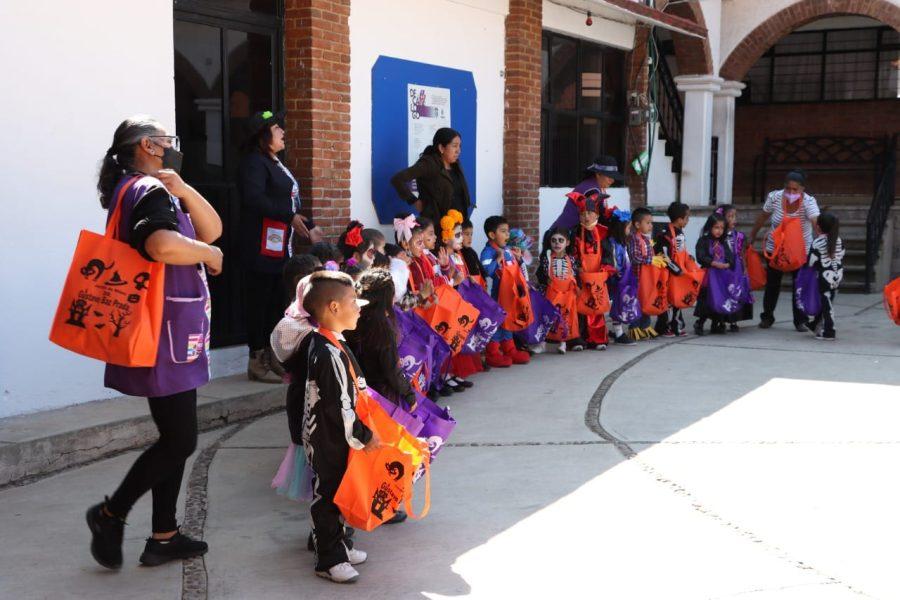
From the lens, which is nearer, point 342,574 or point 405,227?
point 342,574

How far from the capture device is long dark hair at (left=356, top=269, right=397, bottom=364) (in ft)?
15.2

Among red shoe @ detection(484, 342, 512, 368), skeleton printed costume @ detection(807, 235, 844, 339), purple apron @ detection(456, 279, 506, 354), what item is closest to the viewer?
purple apron @ detection(456, 279, 506, 354)

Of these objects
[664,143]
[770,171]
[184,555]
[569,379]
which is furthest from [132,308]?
[770,171]

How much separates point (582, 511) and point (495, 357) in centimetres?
375

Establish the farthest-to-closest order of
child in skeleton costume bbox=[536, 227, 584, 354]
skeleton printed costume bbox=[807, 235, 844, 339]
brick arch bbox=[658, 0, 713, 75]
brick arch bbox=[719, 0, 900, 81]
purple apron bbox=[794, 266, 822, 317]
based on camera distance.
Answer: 1. brick arch bbox=[658, 0, 713, 75]
2. brick arch bbox=[719, 0, 900, 81]
3. purple apron bbox=[794, 266, 822, 317]
4. skeleton printed costume bbox=[807, 235, 844, 339]
5. child in skeleton costume bbox=[536, 227, 584, 354]

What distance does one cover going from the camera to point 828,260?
32.1ft

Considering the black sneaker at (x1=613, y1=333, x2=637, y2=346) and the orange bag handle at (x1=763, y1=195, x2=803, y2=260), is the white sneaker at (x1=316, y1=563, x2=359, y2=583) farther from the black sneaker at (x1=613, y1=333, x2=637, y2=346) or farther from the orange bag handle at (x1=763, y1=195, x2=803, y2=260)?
the orange bag handle at (x1=763, y1=195, x2=803, y2=260)

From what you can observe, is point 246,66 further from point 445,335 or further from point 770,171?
point 770,171

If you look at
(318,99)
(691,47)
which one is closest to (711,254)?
(318,99)

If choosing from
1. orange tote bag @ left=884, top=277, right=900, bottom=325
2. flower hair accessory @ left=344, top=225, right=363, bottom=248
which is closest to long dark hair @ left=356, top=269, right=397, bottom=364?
flower hair accessory @ left=344, top=225, right=363, bottom=248

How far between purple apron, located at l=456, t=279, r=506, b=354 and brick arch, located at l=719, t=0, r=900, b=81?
975 cm

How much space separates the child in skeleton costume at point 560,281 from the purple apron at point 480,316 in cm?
124

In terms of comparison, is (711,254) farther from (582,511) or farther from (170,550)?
(170,550)

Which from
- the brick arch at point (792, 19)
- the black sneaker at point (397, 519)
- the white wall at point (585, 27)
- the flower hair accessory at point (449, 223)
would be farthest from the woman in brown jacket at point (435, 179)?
the brick arch at point (792, 19)
